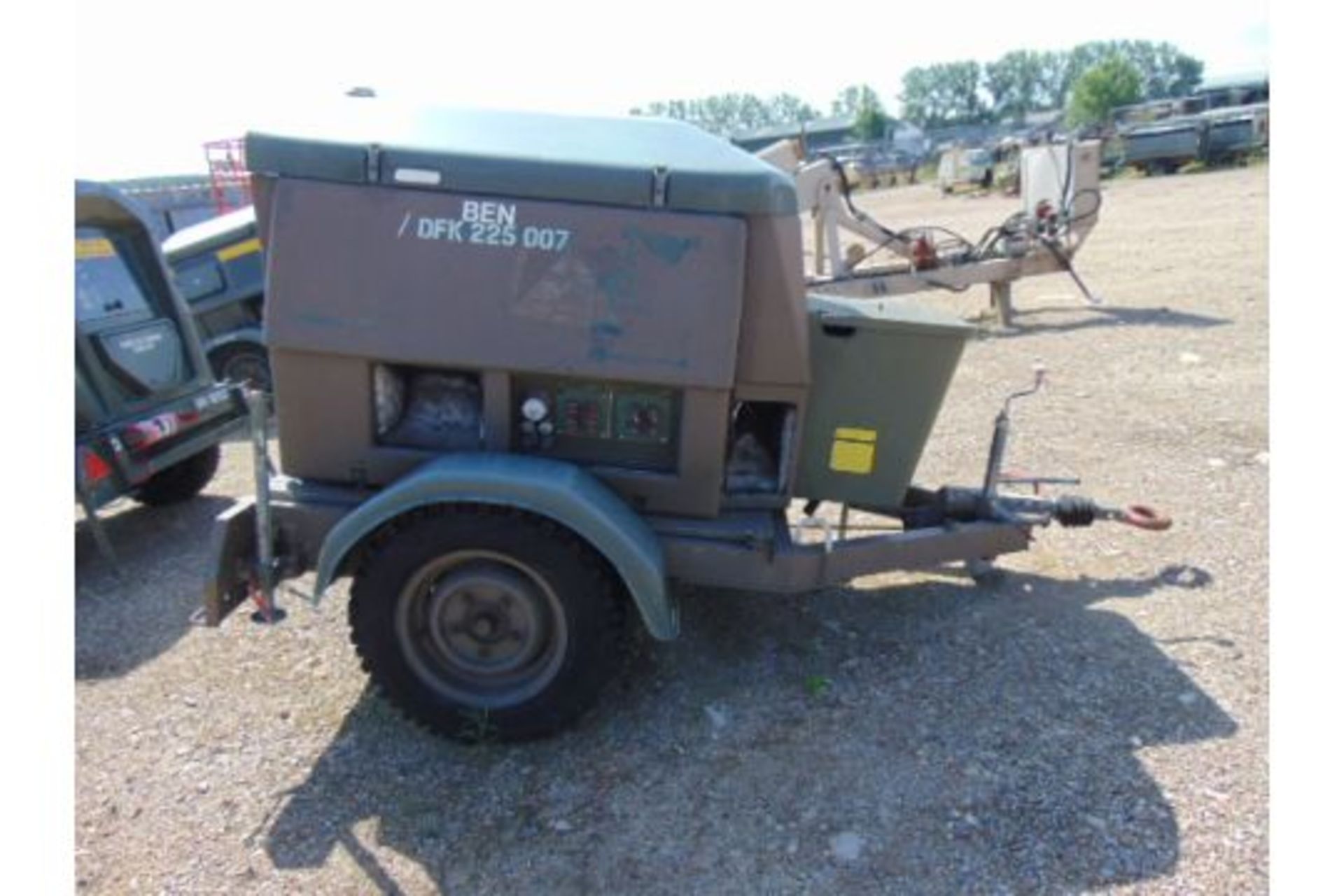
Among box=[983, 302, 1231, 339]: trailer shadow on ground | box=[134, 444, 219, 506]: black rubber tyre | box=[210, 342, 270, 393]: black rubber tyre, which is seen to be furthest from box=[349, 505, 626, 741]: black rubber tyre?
box=[983, 302, 1231, 339]: trailer shadow on ground

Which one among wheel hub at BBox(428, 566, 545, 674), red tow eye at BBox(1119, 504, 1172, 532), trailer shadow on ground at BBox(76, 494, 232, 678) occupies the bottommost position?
trailer shadow on ground at BBox(76, 494, 232, 678)

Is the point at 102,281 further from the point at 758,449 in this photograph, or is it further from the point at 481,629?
the point at 758,449

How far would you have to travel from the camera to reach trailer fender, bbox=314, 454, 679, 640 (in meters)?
2.70

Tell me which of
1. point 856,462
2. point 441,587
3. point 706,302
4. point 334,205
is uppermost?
point 334,205

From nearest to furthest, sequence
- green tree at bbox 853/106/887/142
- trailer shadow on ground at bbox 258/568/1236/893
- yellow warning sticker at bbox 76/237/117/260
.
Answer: trailer shadow on ground at bbox 258/568/1236/893 < yellow warning sticker at bbox 76/237/117/260 < green tree at bbox 853/106/887/142

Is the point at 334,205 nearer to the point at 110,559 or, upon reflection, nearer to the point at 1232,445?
the point at 110,559

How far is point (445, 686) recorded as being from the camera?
117 inches

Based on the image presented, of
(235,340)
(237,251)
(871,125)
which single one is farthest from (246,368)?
(871,125)

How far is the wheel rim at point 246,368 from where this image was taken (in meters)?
7.27

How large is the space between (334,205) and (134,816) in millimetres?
1913

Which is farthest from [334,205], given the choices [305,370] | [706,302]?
[706,302]

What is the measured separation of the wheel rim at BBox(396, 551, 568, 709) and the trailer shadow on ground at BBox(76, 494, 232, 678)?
4.76ft

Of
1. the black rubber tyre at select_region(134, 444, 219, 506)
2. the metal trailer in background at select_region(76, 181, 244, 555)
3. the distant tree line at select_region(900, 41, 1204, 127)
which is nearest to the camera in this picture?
the metal trailer in background at select_region(76, 181, 244, 555)

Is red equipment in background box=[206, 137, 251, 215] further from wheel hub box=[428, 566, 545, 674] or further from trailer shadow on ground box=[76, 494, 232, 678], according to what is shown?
wheel hub box=[428, 566, 545, 674]
